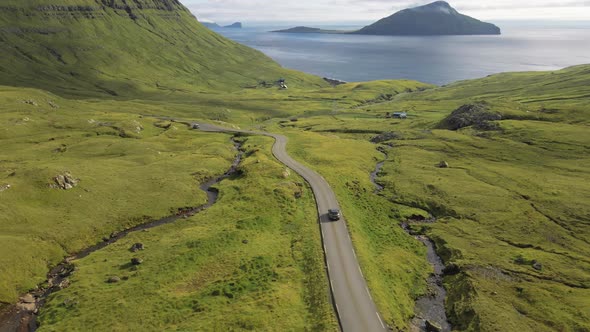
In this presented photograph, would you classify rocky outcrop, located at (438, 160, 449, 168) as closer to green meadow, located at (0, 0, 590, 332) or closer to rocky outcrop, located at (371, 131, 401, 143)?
green meadow, located at (0, 0, 590, 332)

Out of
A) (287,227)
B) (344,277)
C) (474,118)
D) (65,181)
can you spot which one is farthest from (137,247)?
(474,118)

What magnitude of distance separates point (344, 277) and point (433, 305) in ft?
43.5

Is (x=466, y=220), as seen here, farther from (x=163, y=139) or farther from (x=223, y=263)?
(x=163, y=139)

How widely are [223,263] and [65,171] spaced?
4731 cm

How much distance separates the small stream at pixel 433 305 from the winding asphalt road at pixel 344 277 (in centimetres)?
654

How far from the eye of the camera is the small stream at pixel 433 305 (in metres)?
45.4

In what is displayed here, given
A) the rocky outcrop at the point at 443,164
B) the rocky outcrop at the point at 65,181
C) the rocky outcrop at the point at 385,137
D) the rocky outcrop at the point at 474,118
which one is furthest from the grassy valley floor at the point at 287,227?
the rocky outcrop at the point at 385,137

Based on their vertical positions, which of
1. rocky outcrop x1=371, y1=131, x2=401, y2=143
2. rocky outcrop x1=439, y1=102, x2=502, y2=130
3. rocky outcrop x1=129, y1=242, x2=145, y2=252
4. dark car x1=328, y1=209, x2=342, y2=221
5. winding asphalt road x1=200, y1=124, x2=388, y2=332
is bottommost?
rocky outcrop x1=129, y1=242, x2=145, y2=252

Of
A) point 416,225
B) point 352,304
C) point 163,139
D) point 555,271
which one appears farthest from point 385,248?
point 163,139

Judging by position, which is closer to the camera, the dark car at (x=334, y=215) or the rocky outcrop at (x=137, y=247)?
the rocky outcrop at (x=137, y=247)

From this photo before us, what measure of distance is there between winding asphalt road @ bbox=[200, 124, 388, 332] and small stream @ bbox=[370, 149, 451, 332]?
21.5 feet

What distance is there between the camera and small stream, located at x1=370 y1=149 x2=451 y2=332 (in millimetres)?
45375

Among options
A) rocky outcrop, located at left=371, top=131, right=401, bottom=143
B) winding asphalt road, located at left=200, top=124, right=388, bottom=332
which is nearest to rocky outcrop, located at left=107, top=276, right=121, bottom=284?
winding asphalt road, located at left=200, top=124, right=388, bottom=332

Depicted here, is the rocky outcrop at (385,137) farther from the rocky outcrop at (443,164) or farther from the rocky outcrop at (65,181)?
the rocky outcrop at (65,181)
